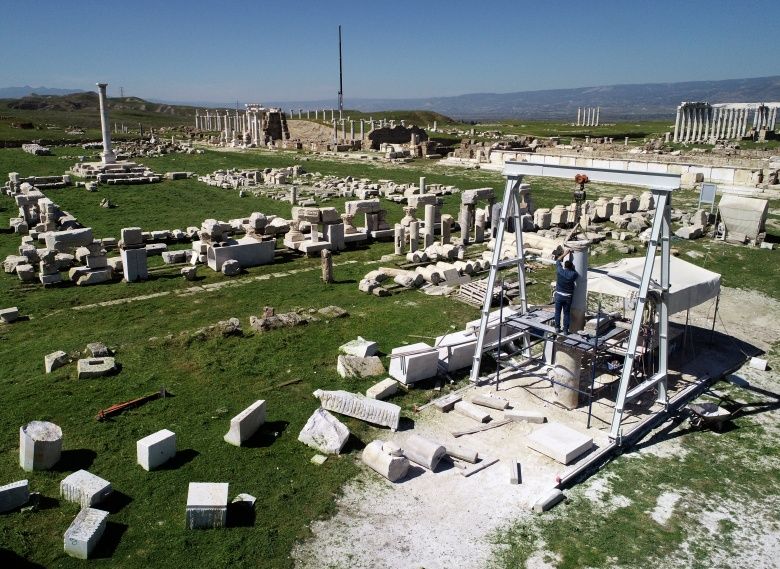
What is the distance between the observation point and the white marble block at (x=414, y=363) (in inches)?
407

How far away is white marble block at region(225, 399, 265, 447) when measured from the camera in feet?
27.8

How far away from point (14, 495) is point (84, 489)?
79 cm

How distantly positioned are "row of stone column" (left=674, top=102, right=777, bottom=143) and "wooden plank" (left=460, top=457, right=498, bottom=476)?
60.8m

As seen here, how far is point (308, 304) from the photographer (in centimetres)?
1491

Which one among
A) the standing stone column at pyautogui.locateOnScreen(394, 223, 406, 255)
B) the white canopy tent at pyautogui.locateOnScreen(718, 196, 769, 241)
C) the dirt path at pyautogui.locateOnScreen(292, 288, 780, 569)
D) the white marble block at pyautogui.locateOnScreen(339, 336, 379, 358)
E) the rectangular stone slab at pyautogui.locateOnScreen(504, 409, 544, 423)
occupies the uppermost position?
the white canopy tent at pyautogui.locateOnScreen(718, 196, 769, 241)

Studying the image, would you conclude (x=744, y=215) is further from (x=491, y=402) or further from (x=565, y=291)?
(x=491, y=402)

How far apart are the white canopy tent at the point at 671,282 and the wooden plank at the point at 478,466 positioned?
3.65m

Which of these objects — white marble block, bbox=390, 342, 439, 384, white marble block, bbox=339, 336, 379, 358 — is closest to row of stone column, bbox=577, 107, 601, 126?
white marble block, bbox=339, 336, 379, 358

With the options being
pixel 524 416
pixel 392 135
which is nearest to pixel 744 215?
pixel 524 416

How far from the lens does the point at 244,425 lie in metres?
8.54

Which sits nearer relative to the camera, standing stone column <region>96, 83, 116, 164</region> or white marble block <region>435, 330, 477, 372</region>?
white marble block <region>435, 330, 477, 372</region>

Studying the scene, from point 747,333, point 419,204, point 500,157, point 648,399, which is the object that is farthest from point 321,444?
point 500,157

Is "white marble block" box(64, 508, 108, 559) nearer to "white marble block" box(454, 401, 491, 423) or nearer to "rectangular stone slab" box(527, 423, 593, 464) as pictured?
"white marble block" box(454, 401, 491, 423)

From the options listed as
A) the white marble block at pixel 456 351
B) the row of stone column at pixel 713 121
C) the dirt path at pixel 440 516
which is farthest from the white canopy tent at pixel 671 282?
the row of stone column at pixel 713 121
